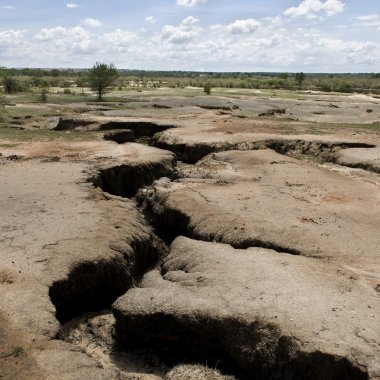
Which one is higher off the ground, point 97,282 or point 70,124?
point 70,124

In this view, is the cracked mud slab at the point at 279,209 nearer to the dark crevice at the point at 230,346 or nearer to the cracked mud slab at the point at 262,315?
the cracked mud slab at the point at 262,315

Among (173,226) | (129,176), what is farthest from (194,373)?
(129,176)

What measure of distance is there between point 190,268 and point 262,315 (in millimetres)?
1992

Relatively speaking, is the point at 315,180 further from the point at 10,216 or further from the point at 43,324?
the point at 43,324

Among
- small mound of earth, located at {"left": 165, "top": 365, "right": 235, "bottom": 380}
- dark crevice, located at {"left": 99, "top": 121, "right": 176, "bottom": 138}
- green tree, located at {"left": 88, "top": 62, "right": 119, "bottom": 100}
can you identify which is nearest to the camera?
small mound of earth, located at {"left": 165, "top": 365, "right": 235, "bottom": 380}

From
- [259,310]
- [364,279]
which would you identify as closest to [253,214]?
[364,279]

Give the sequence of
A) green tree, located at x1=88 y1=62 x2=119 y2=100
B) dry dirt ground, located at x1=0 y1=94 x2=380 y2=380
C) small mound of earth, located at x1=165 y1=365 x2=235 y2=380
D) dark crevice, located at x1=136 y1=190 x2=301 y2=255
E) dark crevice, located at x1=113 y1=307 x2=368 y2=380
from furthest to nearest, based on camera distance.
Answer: green tree, located at x1=88 y1=62 x2=119 y2=100
dark crevice, located at x1=136 y1=190 x2=301 y2=255
small mound of earth, located at x1=165 y1=365 x2=235 y2=380
dry dirt ground, located at x1=0 y1=94 x2=380 y2=380
dark crevice, located at x1=113 y1=307 x2=368 y2=380

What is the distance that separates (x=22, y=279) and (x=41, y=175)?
21.5 feet

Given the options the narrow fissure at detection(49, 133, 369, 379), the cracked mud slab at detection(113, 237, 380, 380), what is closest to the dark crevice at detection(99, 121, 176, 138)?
the narrow fissure at detection(49, 133, 369, 379)

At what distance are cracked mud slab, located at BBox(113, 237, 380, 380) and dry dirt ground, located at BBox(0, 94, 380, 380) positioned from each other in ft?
0.06

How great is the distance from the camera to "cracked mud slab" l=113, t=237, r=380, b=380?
18.7ft

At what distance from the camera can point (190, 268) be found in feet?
26.5

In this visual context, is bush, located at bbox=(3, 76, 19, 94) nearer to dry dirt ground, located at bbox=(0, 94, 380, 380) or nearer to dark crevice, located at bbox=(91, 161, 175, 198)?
dry dirt ground, located at bbox=(0, 94, 380, 380)

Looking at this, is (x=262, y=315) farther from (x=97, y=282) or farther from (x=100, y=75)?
(x=100, y=75)
